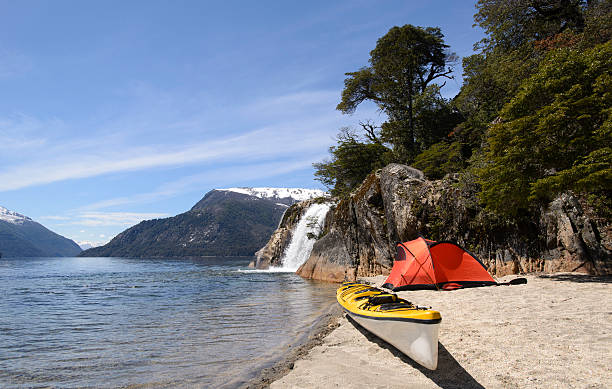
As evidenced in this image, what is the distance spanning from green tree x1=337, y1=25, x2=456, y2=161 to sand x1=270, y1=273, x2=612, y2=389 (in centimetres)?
2392

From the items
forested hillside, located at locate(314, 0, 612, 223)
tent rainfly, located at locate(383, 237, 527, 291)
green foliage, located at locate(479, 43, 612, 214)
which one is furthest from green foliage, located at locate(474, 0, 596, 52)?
tent rainfly, located at locate(383, 237, 527, 291)

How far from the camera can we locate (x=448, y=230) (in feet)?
58.0

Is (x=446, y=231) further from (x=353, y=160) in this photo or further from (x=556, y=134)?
(x=353, y=160)

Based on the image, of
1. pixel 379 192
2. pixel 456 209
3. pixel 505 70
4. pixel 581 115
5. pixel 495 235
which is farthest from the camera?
pixel 379 192

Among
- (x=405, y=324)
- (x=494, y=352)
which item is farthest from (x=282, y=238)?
(x=494, y=352)

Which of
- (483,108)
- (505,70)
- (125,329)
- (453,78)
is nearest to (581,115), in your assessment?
(505,70)

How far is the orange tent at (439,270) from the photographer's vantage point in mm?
12812

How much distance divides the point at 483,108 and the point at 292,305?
1964 centimetres

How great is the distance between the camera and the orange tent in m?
12.8

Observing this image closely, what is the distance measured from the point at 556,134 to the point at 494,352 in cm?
922

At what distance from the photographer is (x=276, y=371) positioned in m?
6.39

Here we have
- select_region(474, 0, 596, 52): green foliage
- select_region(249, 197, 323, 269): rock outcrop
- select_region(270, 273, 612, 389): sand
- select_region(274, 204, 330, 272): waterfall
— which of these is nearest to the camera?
select_region(270, 273, 612, 389): sand

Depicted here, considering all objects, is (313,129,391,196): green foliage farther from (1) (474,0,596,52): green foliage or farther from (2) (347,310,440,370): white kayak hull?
(2) (347,310,440,370): white kayak hull

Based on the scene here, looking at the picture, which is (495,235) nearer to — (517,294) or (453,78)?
(517,294)
